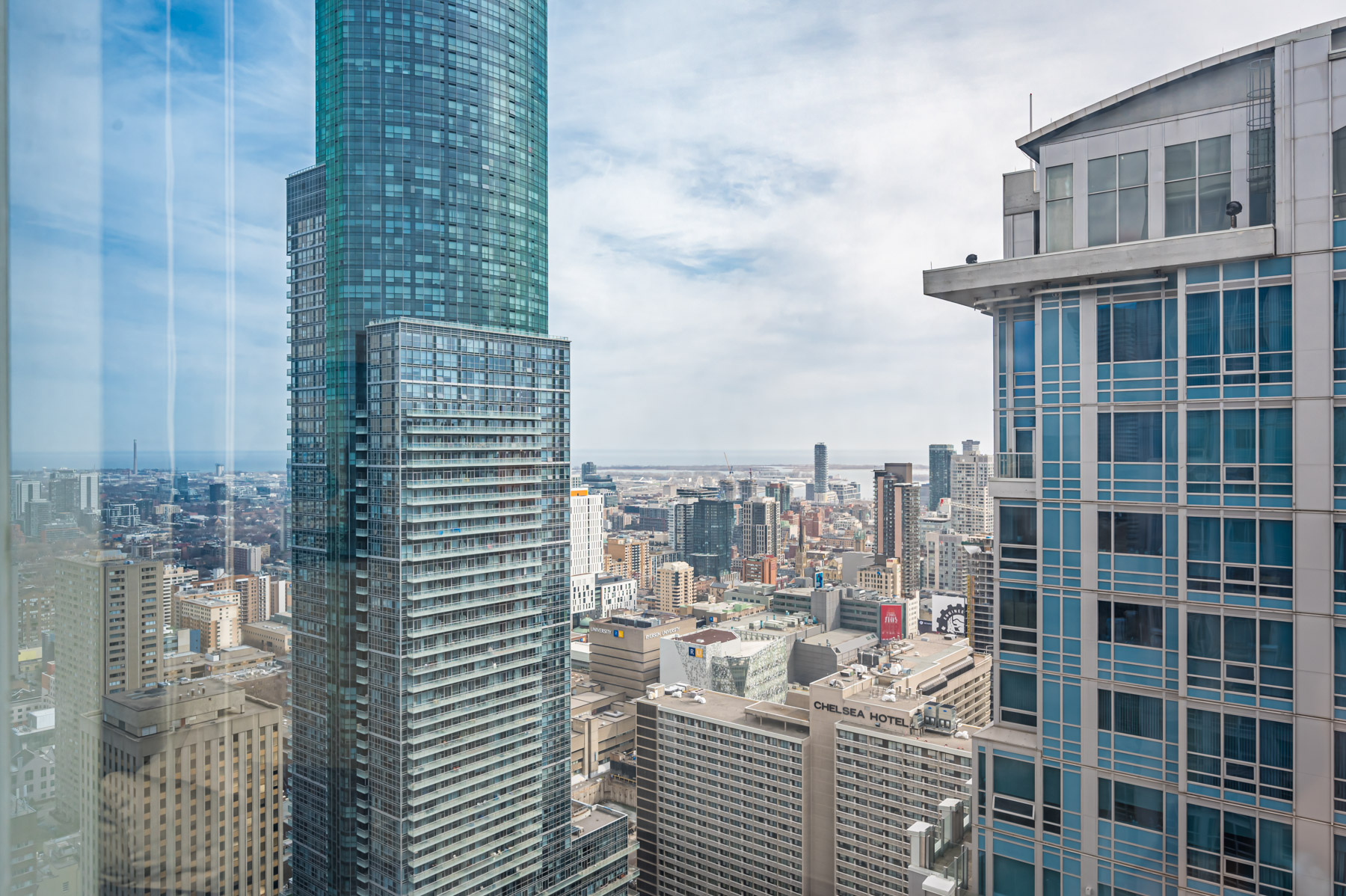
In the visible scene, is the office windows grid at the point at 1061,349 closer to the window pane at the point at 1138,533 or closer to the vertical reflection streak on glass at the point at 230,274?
the window pane at the point at 1138,533

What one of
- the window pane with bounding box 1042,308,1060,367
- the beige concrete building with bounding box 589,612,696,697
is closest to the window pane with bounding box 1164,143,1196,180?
the window pane with bounding box 1042,308,1060,367

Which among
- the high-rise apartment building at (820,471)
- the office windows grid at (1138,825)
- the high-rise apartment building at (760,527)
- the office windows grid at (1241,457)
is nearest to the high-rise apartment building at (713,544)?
the high-rise apartment building at (760,527)

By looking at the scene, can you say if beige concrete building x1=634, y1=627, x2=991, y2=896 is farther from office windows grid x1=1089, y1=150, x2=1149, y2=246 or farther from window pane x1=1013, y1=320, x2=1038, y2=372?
office windows grid x1=1089, y1=150, x2=1149, y2=246

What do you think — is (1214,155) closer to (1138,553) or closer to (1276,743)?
(1138,553)

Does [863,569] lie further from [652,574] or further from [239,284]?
[239,284]

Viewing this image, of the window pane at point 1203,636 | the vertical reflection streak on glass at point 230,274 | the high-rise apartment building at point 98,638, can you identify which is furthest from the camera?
the window pane at point 1203,636
